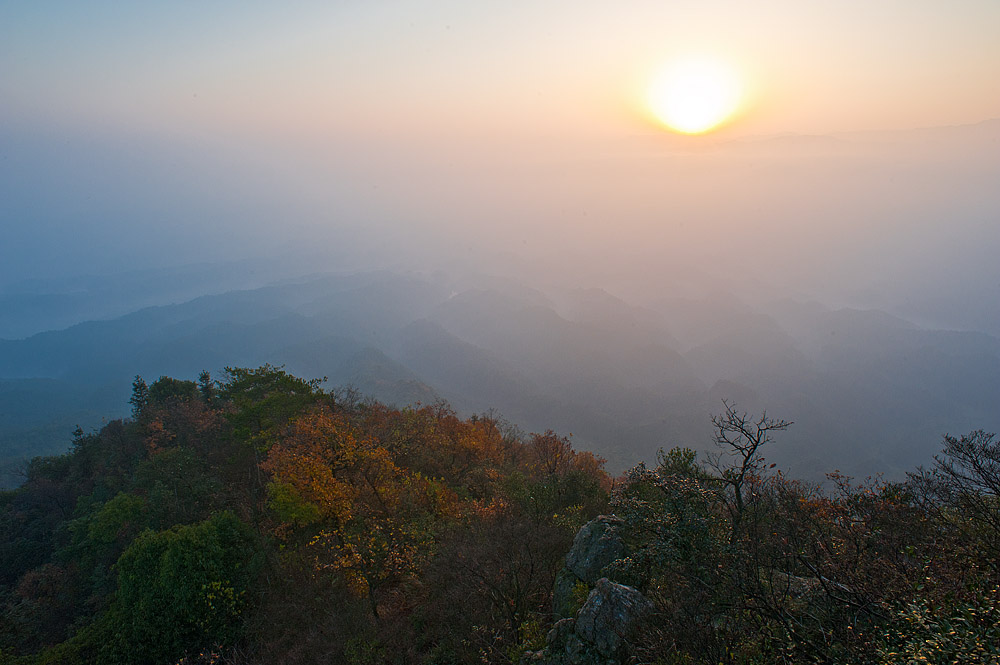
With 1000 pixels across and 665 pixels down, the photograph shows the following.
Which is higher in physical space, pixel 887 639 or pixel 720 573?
pixel 887 639

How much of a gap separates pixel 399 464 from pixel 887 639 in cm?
2785

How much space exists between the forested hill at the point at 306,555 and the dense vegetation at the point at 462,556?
103mm

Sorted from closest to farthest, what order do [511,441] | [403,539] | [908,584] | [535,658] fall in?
[908,584] < [535,658] < [403,539] < [511,441]

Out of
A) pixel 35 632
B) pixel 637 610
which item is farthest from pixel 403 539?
pixel 35 632

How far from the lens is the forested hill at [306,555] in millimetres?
16516

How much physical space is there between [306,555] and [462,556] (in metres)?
10.6

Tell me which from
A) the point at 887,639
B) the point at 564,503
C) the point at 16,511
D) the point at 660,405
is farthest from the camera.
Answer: the point at 660,405

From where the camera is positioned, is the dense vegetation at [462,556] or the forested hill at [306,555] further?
the forested hill at [306,555]

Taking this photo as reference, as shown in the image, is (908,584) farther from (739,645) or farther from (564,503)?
(564,503)

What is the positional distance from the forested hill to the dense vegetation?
0.10 m

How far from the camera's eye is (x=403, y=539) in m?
20.8

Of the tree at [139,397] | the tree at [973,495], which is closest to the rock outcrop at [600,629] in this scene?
the tree at [973,495]

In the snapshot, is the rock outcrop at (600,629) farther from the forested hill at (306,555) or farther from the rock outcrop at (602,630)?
the forested hill at (306,555)

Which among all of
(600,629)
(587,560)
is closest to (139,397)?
(587,560)
